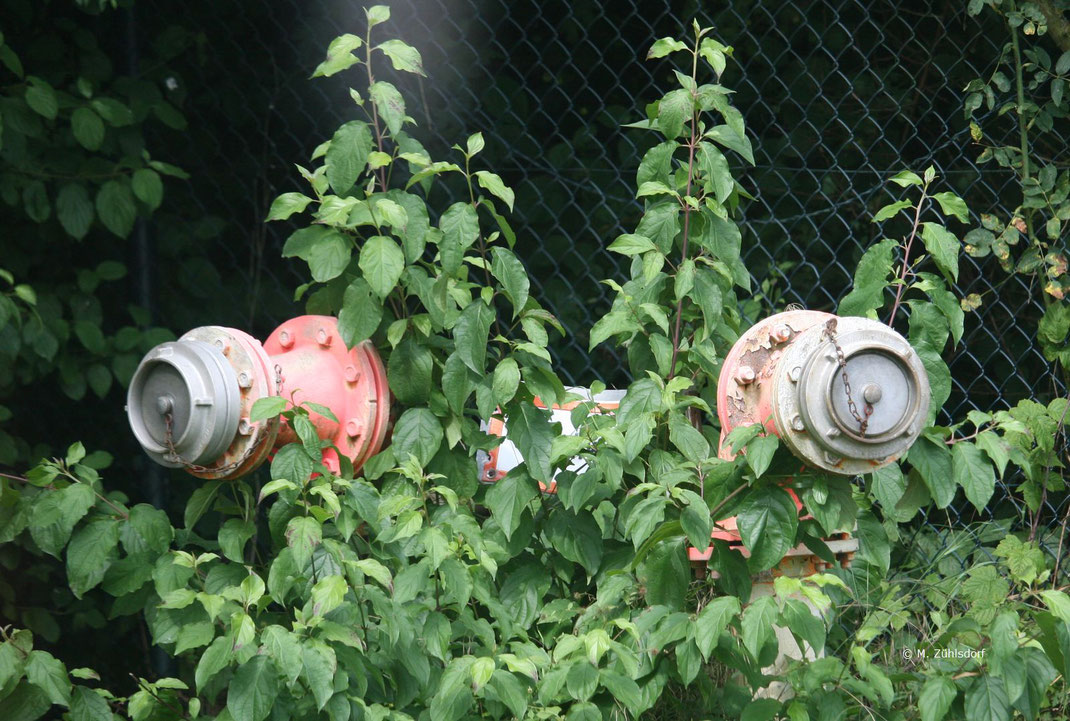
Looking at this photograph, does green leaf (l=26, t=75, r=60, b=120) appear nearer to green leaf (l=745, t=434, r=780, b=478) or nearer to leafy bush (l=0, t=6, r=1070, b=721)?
leafy bush (l=0, t=6, r=1070, b=721)

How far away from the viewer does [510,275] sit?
2.18 meters

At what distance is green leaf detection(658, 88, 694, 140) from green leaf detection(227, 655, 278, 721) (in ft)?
3.79

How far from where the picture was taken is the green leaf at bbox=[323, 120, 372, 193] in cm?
221

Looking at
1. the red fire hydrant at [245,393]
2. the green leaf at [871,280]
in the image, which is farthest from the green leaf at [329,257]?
the green leaf at [871,280]

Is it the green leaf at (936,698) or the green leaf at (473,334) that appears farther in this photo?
the green leaf at (473,334)

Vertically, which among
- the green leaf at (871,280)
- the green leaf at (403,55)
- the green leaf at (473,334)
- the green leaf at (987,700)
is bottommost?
the green leaf at (987,700)

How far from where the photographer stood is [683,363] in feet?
7.47

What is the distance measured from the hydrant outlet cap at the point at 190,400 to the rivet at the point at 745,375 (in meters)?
0.89

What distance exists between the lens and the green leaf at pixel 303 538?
1.89 metres

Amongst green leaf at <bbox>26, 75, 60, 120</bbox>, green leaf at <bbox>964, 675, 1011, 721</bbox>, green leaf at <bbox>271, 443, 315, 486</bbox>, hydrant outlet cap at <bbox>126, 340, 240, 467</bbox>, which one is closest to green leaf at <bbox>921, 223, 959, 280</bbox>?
green leaf at <bbox>964, 675, 1011, 721</bbox>

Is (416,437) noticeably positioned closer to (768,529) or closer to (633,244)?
(633,244)

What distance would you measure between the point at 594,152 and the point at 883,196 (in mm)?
834

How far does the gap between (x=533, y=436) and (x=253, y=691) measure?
0.67 m

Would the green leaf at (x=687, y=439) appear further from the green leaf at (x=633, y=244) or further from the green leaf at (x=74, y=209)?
the green leaf at (x=74, y=209)
